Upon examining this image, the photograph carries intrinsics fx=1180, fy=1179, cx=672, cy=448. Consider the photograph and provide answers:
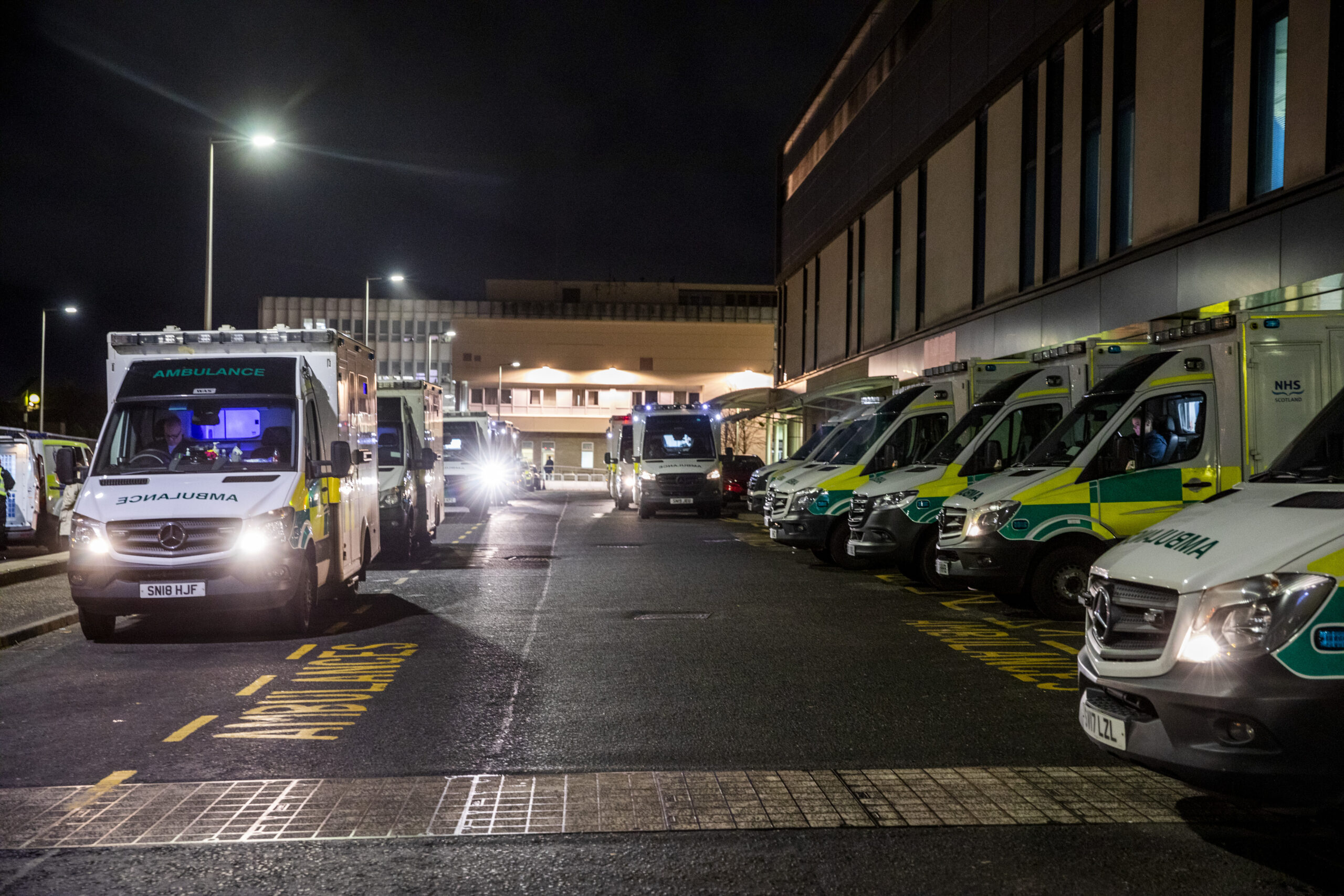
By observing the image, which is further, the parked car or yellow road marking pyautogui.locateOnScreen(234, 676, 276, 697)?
the parked car

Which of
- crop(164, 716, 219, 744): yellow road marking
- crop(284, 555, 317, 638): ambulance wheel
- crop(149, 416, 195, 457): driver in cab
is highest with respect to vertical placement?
crop(149, 416, 195, 457): driver in cab

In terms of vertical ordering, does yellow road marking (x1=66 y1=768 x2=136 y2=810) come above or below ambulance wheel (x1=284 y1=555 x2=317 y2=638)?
below

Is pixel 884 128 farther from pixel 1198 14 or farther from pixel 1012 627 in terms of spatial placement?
pixel 1012 627

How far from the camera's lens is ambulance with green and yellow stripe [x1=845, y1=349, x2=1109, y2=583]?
13.4m

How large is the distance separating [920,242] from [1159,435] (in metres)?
23.6

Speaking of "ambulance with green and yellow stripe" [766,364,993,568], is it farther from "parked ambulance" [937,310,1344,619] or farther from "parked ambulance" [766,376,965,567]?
"parked ambulance" [937,310,1344,619]

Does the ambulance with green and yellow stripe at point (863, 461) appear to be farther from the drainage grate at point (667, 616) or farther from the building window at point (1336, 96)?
the building window at point (1336, 96)

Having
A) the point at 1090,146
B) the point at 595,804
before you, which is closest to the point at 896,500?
the point at 595,804

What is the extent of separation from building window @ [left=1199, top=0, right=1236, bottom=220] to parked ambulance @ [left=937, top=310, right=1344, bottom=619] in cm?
837

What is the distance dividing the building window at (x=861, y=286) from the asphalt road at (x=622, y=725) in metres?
26.0

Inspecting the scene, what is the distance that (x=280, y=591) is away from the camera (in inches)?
391

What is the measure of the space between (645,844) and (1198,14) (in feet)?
58.2

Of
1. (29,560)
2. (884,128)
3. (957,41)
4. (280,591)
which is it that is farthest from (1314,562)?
(884,128)

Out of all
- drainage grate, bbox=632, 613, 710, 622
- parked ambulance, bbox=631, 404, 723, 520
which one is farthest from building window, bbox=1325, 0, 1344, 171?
parked ambulance, bbox=631, 404, 723, 520
